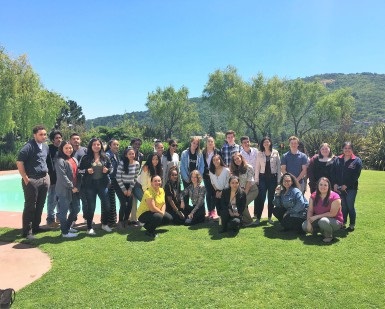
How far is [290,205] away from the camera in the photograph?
20.1 feet

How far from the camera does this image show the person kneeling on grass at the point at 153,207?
241 inches

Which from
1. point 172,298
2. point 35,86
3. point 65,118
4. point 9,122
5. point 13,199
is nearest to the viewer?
point 172,298

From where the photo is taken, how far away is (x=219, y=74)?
42.1m

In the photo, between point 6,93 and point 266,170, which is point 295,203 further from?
point 6,93

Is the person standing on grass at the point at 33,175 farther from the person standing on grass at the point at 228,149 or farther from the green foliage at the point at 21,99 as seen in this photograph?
the green foliage at the point at 21,99

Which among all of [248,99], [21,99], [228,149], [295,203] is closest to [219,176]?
[228,149]

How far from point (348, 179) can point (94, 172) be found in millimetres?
4439

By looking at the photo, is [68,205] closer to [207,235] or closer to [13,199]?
[207,235]

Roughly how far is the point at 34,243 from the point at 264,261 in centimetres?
370

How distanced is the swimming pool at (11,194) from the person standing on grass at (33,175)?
4126 mm

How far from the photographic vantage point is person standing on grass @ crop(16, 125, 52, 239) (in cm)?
591

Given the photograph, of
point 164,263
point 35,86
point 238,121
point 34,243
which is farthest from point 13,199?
point 238,121

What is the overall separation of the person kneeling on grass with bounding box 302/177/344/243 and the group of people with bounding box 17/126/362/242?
0.02 metres

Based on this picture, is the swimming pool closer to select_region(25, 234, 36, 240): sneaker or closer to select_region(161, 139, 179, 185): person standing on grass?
select_region(161, 139, 179, 185): person standing on grass
